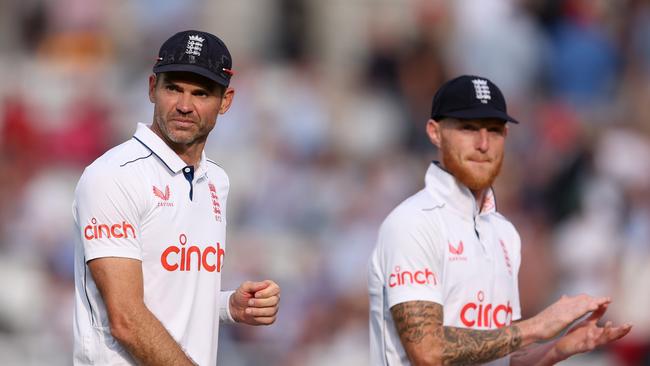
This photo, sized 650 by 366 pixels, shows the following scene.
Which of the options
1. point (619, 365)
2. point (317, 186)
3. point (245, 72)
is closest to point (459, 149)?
point (619, 365)

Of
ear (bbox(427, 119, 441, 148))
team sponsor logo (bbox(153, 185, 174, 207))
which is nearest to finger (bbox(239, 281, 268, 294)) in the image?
team sponsor logo (bbox(153, 185, 174, 207))

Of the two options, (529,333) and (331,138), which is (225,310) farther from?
→ (331,138)

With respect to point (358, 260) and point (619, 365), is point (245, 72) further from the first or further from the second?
point (619, 365)

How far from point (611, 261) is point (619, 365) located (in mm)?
1041

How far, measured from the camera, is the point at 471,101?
753 centimetres

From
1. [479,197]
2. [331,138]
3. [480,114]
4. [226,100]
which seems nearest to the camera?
[226,100]

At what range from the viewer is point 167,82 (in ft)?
22.0

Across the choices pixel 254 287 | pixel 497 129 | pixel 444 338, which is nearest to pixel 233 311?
pixel 254 287

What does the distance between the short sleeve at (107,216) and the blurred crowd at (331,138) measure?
261 inches

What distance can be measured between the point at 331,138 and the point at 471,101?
9153mm

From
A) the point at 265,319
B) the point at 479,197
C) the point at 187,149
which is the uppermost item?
the point at 187,149

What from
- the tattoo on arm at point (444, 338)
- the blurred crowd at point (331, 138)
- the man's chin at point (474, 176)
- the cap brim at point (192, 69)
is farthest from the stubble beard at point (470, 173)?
the blurred crowd at point (331, 138)

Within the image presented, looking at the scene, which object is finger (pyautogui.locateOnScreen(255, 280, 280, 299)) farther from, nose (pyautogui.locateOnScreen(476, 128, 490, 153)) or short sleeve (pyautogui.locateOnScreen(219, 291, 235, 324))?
nose (pyautogui.locateOnScreen(476, 128, 490, 153))

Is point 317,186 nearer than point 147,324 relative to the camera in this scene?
No
